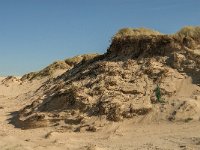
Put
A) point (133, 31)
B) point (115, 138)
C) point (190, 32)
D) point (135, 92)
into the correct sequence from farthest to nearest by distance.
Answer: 1. point (133, 31)
2. point (190, 32)
3. point (135, 92)
4. point (115, 138)

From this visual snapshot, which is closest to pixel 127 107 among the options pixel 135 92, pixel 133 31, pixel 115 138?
pixel 135 92

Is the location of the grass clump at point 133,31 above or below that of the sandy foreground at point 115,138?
above

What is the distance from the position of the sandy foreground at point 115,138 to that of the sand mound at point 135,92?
369mm

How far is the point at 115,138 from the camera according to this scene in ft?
38.9

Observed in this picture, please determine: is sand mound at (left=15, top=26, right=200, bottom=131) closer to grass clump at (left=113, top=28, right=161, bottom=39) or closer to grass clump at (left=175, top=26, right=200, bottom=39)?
grass clump at (left=175, top=26, right=200, bottom=39)

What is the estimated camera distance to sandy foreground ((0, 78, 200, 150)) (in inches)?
421

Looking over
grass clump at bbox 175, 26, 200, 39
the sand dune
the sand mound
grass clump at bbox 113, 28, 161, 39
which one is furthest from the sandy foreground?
grass clump at bbox 113, 28, 161, 39

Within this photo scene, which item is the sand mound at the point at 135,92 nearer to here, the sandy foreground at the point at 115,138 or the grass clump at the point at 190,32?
the grass clump at the point at 190,32

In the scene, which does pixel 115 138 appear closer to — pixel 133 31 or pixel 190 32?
pixel 190 32

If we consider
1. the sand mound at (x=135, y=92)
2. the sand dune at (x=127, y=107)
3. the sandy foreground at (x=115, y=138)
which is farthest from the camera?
the sand mound at (x=135, y=92)

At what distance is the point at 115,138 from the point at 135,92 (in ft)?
8.72

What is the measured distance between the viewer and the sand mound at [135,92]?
13.2m

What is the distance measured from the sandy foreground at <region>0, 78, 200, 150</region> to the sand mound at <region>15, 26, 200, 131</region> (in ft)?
1.21

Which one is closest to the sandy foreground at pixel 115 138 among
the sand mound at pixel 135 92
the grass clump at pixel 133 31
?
the sand mound at pixel 135 92
